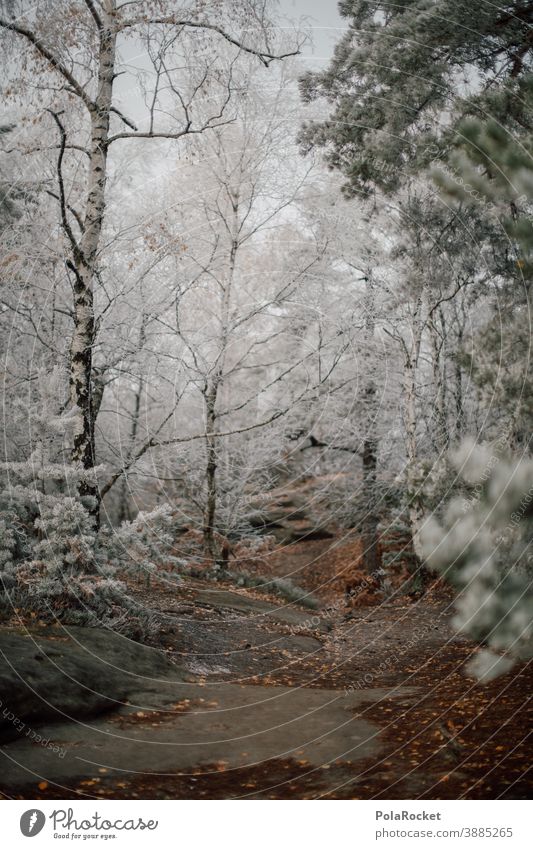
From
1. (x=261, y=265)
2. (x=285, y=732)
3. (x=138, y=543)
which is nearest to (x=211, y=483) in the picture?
(x=138, y=543)

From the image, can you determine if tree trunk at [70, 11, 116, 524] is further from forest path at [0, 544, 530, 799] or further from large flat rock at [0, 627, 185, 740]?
forest path at [0, 544, 530, 799]

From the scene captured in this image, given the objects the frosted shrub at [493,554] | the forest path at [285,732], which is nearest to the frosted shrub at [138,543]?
the forest path at [285,732]

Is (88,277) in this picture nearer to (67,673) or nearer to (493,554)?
(67,673)

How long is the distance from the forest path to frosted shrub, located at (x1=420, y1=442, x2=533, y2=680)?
0.57 metres

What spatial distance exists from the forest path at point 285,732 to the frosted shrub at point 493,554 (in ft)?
1.86

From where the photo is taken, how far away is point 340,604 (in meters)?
12.2

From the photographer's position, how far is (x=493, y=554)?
3648 millimetres

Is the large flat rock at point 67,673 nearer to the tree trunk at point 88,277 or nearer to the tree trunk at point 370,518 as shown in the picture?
the tree trunk at point 88,277

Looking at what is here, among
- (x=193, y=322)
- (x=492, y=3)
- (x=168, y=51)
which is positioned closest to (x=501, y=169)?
(x=492, y=3)

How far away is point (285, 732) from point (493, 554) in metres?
1.94

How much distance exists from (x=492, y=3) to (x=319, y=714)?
659 cm

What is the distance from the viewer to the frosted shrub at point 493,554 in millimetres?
3541

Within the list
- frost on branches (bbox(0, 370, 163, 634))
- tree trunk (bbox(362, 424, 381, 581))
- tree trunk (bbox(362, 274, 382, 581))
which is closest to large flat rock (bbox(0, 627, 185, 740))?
frost on branches (bbox(0, 370, 163, 634))

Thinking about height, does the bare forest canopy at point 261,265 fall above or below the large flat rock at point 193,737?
above
